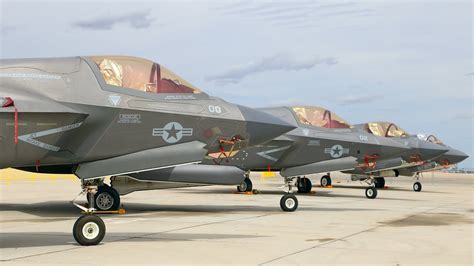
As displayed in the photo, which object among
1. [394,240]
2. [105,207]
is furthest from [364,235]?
[105,207]

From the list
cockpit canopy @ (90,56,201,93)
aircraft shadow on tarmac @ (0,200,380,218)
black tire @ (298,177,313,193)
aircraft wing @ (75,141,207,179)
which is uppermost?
cockpit canopy @ (90,56,201,93)

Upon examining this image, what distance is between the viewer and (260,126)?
10.2 meters

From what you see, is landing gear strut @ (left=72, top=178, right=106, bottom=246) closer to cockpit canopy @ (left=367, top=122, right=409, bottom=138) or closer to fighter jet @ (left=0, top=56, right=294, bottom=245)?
fighter jet @ (left=0, top=56, right=294, bottom=245)

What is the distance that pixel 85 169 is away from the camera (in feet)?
26.2

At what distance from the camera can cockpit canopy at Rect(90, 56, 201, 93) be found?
8.45 m

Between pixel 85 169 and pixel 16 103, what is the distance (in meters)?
1.40

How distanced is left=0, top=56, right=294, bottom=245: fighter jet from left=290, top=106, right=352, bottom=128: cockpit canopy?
8843 mm

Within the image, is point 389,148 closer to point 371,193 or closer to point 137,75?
point 371,193

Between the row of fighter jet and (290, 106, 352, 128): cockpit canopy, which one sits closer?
the row of fighter jet

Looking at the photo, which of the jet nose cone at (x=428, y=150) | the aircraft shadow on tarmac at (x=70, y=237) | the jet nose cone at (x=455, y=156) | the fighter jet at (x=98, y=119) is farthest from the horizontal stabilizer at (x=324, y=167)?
the jet nose cone at (x=455, y=156)

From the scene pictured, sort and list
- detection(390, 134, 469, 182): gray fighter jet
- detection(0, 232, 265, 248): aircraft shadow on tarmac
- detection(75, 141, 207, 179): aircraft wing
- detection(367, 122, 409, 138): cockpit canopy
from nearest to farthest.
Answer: detection(0, 232, 265, 248): aircraft shadow on tarmac → detection(75, 141, 207, 179): aircraft wing → detection(367, 122, 409, 138): cockpit canopy → detection(390, 134, 469, 182): gray fighter jet

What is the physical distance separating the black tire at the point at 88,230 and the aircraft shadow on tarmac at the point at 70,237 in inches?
8.4

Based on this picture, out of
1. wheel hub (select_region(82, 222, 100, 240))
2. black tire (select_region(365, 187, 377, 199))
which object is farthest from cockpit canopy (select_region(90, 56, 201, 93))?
black tire (select_region(365, 187, 377, 199))

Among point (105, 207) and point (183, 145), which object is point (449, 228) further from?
point (105, 207)
